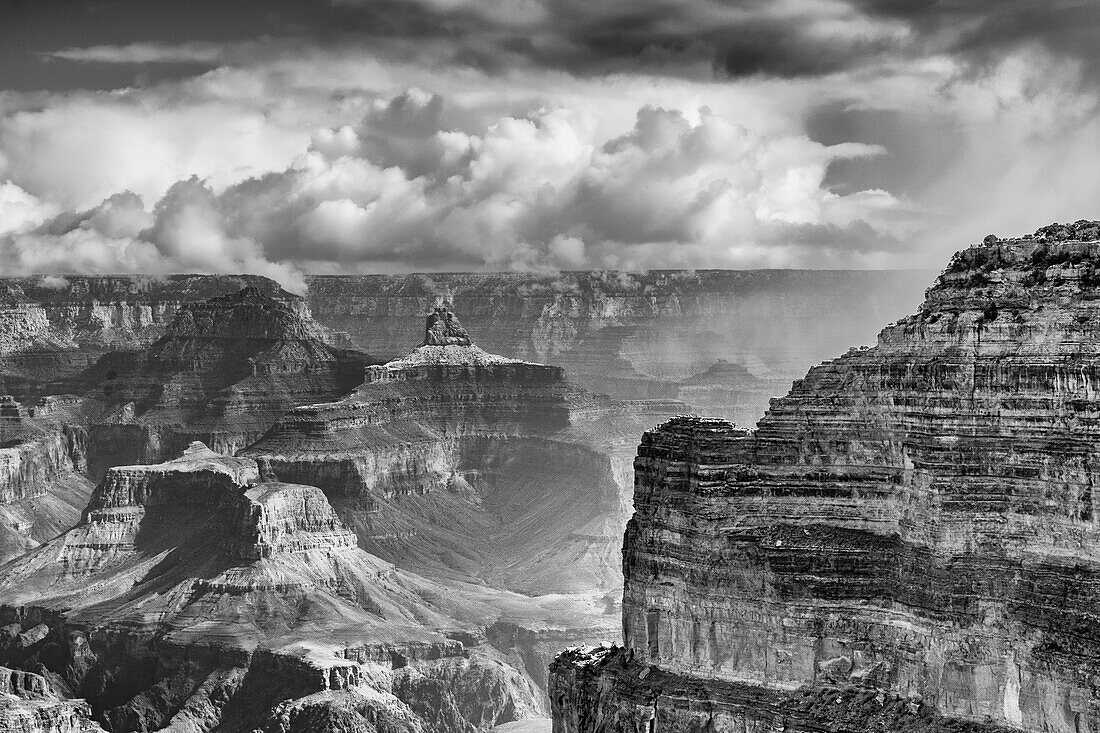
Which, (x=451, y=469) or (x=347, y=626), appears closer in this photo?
(x=347, y=626)

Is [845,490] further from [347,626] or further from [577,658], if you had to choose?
[347,626]

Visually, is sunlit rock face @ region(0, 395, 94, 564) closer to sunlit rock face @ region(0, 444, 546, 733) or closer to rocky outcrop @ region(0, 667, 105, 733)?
sunlit rock face @ region(0, 444, 546, 733)

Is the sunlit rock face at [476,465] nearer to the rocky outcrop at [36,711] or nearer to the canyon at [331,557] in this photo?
the canyon at [331,557]

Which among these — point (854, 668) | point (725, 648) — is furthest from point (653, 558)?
point (854, 668)

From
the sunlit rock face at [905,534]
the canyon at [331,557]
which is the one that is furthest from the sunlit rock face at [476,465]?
the sunlit rock face at [905,534]

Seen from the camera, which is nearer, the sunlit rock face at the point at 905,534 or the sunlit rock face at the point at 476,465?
the sunlit rock face at the point at 905,534

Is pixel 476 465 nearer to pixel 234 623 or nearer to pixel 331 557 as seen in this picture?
pixel 331 557

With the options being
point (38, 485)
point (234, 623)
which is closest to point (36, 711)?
point (234, 623)
